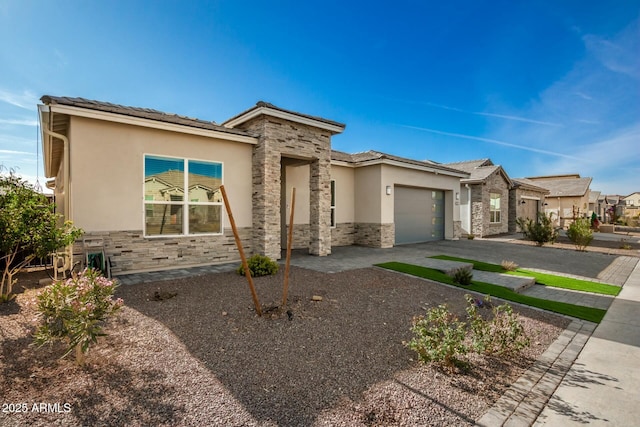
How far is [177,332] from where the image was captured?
4.16 metres

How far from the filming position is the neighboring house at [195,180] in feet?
23.8

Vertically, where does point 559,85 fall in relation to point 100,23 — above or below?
above

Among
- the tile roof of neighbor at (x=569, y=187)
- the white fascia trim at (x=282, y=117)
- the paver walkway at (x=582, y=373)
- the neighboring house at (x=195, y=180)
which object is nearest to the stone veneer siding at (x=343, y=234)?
the neighboring house at (x=195, y=180)

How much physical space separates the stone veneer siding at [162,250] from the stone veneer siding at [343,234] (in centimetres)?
493

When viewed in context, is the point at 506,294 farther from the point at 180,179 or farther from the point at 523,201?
the point at 523,201

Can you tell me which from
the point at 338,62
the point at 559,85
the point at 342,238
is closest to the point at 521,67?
the point at 559,85

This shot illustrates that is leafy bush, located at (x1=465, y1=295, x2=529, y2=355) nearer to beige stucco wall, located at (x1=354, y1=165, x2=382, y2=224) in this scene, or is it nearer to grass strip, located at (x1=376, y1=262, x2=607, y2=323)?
grass strip, located at (x1=376, y1=262, x2=607, y2=323)

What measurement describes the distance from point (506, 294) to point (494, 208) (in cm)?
1805

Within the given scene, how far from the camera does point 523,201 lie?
2536cm

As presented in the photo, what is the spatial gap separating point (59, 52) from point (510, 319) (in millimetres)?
12636

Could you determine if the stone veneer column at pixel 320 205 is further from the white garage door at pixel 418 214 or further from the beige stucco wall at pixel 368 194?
the white garage door at pixel 418 214

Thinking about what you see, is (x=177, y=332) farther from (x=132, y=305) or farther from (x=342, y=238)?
(x=342, y=238)

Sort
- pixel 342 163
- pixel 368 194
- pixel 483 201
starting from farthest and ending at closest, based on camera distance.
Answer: pixel 483 201 → pixel 368 194 → pixel 342 163

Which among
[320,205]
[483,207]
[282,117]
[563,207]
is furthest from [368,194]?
[563,207]
